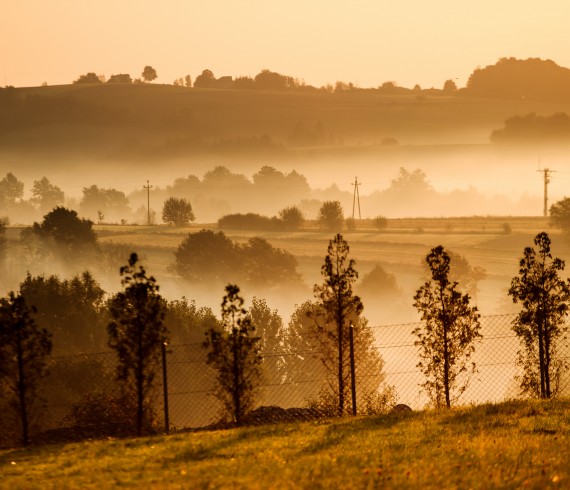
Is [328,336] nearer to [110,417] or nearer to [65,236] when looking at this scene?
[110,417]

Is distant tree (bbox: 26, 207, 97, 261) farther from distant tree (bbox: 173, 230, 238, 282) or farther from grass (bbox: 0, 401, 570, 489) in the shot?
grass (bbox: 0, 401, 570, 489)

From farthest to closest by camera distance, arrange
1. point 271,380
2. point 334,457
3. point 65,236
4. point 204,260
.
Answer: point 65,236
point 204,260
point 271,380
point 334,457

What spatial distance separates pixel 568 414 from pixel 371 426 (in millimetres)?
5689

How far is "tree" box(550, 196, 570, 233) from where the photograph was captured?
133 meters

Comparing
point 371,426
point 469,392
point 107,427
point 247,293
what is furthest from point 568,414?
point 247,293

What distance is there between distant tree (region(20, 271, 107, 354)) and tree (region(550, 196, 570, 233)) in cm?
7654

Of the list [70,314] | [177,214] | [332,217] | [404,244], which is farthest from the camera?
[177,214]

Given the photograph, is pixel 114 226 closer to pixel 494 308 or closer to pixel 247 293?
pixel 247 293

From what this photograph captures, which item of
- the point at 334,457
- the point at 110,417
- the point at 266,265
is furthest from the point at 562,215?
the point at 334,457

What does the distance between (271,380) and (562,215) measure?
2962 inches

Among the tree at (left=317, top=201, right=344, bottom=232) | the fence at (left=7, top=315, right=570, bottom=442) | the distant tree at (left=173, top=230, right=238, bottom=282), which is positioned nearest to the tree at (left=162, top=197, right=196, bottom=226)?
the tree at (left=317, top=201, right=344, bottom=232)

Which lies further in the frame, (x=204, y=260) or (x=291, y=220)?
(x=291, y=220)

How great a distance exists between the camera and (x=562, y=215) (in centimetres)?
13412

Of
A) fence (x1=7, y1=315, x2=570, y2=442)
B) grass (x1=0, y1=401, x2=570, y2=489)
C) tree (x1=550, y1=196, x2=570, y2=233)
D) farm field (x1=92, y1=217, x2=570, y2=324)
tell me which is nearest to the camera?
grass (x1=0, y1=401, x2=570, y2=489)
